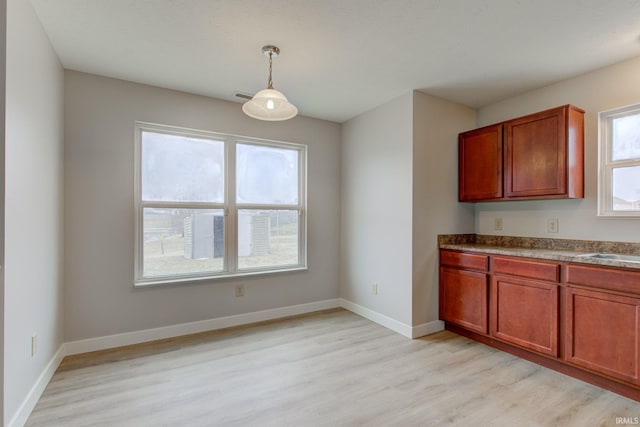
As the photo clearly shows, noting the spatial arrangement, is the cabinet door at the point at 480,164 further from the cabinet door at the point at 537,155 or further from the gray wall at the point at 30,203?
the gray wall at the point at 30,203

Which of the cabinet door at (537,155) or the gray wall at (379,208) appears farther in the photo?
the gray wall at (379,208)

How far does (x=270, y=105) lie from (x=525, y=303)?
2.61 metres

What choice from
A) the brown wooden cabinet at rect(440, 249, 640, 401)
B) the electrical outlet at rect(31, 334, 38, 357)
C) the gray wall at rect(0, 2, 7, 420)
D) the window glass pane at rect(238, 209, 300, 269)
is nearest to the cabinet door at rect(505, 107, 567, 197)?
the brown wooden cabinet at rect(440, 249, 640, 401)

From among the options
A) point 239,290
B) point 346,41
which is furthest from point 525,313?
point 239,290

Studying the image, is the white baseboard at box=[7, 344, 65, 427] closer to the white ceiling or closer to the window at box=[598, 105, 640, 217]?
the white ceiling

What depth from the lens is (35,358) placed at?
80.4 inches

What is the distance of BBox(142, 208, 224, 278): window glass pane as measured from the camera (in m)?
3.10

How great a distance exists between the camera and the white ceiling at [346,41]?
6.32 feet

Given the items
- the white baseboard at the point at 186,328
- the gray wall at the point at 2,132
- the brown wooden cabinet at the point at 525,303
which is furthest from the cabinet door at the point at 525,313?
the gray wall at the point at 2,132

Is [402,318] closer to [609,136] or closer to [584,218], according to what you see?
[584,218]

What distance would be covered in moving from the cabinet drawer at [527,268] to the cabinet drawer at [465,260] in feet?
0.34

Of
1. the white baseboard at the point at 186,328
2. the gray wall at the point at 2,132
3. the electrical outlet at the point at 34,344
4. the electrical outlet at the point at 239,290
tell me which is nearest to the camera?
the gray wall at the point at 2,132

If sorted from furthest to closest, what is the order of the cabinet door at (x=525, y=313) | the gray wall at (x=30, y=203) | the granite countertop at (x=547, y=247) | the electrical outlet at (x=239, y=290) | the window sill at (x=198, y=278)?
the electrical outlet at (x=239, y=290) < the window sill at (x=198, y=278) < the cabinet door at (x=525, y=313) < the granite countertop at (x=547, y=247) < the gray wall at (x=30, y=203)

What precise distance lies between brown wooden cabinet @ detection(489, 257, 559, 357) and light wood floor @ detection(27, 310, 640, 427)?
0.22 metres
